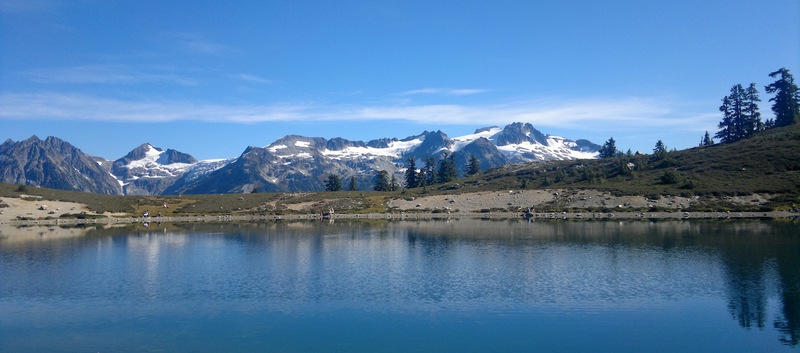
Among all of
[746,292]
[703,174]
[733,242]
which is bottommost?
[746,292]

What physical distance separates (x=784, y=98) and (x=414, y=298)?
668 ft

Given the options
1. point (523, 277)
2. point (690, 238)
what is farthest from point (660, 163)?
point (523, 277)

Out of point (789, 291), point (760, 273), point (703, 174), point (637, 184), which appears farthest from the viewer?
point (637, 184)

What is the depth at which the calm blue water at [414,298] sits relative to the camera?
1096 inches

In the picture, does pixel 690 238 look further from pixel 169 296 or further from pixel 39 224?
pixel 39 224

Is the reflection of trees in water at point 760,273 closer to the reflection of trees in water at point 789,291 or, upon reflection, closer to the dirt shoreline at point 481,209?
the reflection of trees in water at point 789,291

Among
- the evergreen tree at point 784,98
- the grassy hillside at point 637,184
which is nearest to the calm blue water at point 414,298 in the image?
Answer: the grassy hillside at point 637,184

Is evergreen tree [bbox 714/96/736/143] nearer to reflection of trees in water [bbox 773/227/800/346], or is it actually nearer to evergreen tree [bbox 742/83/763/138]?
evergreen tree [bbox 742/83/763/138]

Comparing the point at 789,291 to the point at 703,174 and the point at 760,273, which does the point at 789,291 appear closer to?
the point at 760,273

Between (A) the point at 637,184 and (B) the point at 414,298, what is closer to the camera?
(B) the point at 414,298

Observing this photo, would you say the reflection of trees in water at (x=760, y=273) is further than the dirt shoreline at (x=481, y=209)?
No

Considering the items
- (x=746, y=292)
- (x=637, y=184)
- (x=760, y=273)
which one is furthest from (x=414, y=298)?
(x=637, y=184)

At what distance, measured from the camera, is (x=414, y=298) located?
36969 mm

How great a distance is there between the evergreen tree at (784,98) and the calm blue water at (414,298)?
148 m
